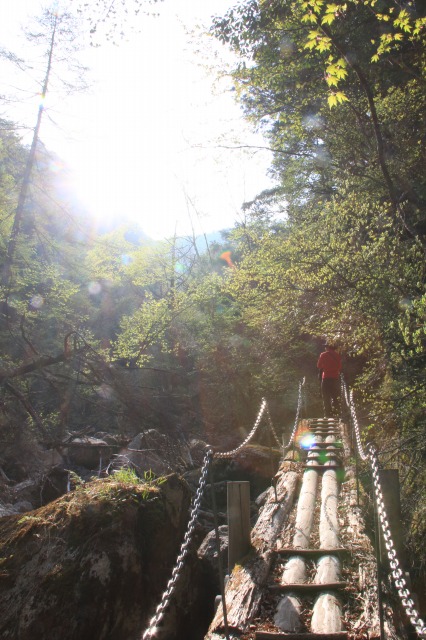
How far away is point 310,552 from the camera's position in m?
4.89

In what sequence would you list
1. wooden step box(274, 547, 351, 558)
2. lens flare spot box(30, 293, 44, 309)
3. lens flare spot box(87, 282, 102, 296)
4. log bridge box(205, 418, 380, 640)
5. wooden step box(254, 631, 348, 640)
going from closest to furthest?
wooden step box(254, 631, 348, 640) < log bridge box(205, 418, 380, 640) < wooden step box(274, 547, 351, 558) < lens flare spot box(30, 293, 44, 309) < lens flare spot box(87, 282, 102, 296)

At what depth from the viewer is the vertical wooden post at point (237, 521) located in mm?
4938

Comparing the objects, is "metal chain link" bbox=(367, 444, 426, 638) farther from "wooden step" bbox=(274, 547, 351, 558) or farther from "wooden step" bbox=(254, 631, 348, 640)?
"wooden step" bbox=(274, 547, 351, 558)

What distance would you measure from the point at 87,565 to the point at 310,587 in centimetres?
224

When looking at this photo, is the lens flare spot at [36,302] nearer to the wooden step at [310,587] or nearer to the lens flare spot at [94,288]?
the lens flare spot at [94,288]

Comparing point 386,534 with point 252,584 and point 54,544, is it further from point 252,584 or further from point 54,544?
point 54,544

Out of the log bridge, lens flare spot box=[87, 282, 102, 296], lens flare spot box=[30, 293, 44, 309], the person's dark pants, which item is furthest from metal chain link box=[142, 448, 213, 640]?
lens flare spot box=[87, 282, 102, 296]

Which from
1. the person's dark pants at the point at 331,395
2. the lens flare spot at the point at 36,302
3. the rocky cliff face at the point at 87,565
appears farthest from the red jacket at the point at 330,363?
the lens flare spot at the point at 36,302

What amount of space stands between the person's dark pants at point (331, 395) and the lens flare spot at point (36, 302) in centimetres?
920

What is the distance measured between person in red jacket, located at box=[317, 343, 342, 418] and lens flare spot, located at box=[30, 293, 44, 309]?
896 cm

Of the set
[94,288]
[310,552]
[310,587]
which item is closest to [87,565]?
[310,587]

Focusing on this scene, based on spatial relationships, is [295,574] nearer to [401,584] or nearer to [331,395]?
[401,584]

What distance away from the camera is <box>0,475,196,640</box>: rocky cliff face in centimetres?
415

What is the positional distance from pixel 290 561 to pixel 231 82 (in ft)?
39.0
